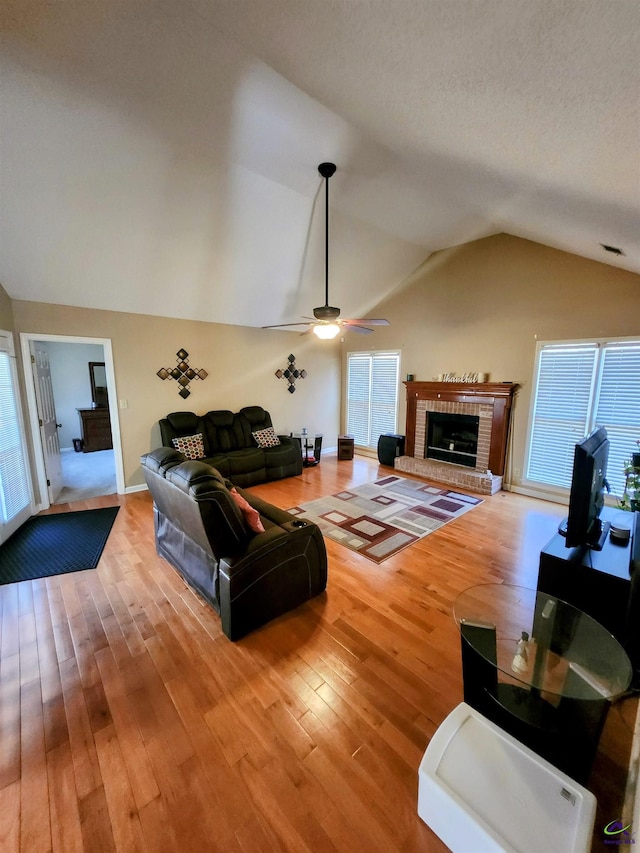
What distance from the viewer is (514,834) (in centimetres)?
107

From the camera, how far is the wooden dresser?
7.27m

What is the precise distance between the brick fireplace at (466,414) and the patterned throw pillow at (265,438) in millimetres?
2176

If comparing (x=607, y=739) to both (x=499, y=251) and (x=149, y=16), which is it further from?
(x=499, y=251)

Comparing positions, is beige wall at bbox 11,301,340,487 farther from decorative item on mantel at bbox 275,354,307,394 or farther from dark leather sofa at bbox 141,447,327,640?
dark leather sofa at bbox 141,447,327,640

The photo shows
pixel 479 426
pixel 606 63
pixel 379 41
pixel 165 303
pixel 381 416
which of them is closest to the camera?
pixel 606 63

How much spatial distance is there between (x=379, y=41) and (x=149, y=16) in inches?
47.8

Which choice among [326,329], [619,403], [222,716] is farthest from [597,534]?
[326,329]

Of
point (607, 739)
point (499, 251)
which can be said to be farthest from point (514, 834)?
point (499, 251)

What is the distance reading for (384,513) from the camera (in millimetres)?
4090

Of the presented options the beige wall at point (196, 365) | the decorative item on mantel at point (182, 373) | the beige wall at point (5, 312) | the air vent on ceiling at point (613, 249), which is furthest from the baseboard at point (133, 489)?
the air vent on ceiling at point (613, 249)

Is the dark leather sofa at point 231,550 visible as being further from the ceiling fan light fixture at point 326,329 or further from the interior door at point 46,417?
the interior door at point 46,417

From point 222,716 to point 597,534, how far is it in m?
2.60

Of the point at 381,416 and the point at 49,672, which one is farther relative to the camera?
the point at 381,416

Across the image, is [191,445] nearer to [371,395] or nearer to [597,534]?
[371,395]
